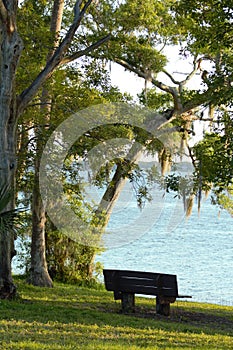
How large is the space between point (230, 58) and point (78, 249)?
6957 millimetres

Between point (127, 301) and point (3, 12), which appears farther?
point (127, 301)

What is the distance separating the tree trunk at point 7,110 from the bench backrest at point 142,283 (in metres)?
1.66

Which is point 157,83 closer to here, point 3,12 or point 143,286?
point 3,12

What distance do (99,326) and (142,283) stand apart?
219 cm

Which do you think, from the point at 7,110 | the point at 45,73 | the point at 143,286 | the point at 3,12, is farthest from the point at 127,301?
the point at 3,12

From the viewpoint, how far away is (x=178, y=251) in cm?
3878

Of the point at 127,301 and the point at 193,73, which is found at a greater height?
the point at 193,73

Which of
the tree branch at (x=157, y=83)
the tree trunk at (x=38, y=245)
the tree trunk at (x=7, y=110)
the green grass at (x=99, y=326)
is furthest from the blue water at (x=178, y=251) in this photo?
the tree trunk at (x=7, y=110)

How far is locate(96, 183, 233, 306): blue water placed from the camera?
23391mm

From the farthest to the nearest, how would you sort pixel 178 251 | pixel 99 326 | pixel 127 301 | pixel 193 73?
pixel 178 251, pixel 193 73, pixel 127 301, pixel 99 326

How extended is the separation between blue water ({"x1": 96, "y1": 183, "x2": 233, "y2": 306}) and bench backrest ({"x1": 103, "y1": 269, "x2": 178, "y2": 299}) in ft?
23.3

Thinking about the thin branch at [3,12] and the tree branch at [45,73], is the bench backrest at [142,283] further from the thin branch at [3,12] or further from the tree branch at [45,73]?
the thin branch at [3,12]

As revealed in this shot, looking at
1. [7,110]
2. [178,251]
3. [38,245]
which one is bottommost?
[178,251]

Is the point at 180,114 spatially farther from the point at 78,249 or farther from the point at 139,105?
the point at 78,249
